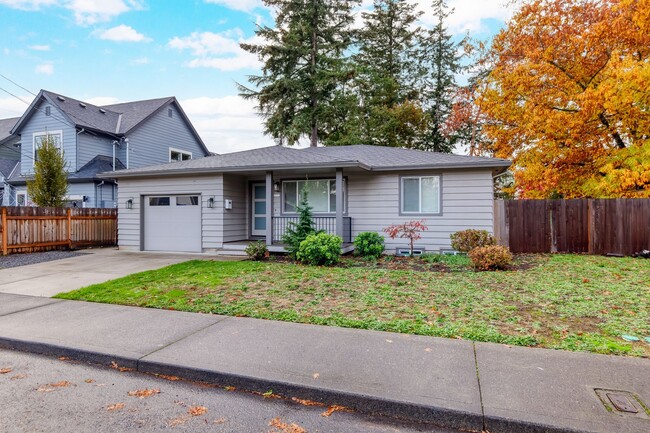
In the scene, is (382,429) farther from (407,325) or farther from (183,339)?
(183,339)

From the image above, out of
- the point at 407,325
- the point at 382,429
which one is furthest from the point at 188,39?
the point at 382,429

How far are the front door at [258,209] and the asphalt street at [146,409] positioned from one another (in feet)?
31.2

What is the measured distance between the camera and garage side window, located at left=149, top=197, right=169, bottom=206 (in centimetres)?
1231

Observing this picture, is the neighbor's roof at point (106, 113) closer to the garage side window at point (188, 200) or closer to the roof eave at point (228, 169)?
the roof eave at point (228, 169)

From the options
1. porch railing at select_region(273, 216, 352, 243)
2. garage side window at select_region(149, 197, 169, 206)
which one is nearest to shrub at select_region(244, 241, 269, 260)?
porch railing at select_region(273, 216, 352, 243)

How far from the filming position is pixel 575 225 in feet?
35.6

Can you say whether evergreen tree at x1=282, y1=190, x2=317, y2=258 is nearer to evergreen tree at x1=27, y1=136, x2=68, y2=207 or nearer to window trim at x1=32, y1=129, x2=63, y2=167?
evergreen tree at x1=27, y1=136, x2=68, y2=207

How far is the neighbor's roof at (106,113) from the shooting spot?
56.2 ft

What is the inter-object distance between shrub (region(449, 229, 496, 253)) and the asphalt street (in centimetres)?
789

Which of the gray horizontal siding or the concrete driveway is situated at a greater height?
the gray horizontal siding

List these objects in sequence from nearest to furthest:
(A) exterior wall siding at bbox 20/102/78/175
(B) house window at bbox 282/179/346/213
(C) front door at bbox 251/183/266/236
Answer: (B) house window at bbox 282/179/346/213 < (C) front door at bbox 251/183/266/236 < (A) exterior wall siding at bbox 20/102/78/175

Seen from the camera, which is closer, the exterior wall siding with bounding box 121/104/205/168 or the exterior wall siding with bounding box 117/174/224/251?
the exterior wall siding with bounding box 117/174/224/251

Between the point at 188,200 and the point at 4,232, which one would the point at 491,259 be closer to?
the point at 188,200

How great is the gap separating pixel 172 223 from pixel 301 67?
12826 mm
